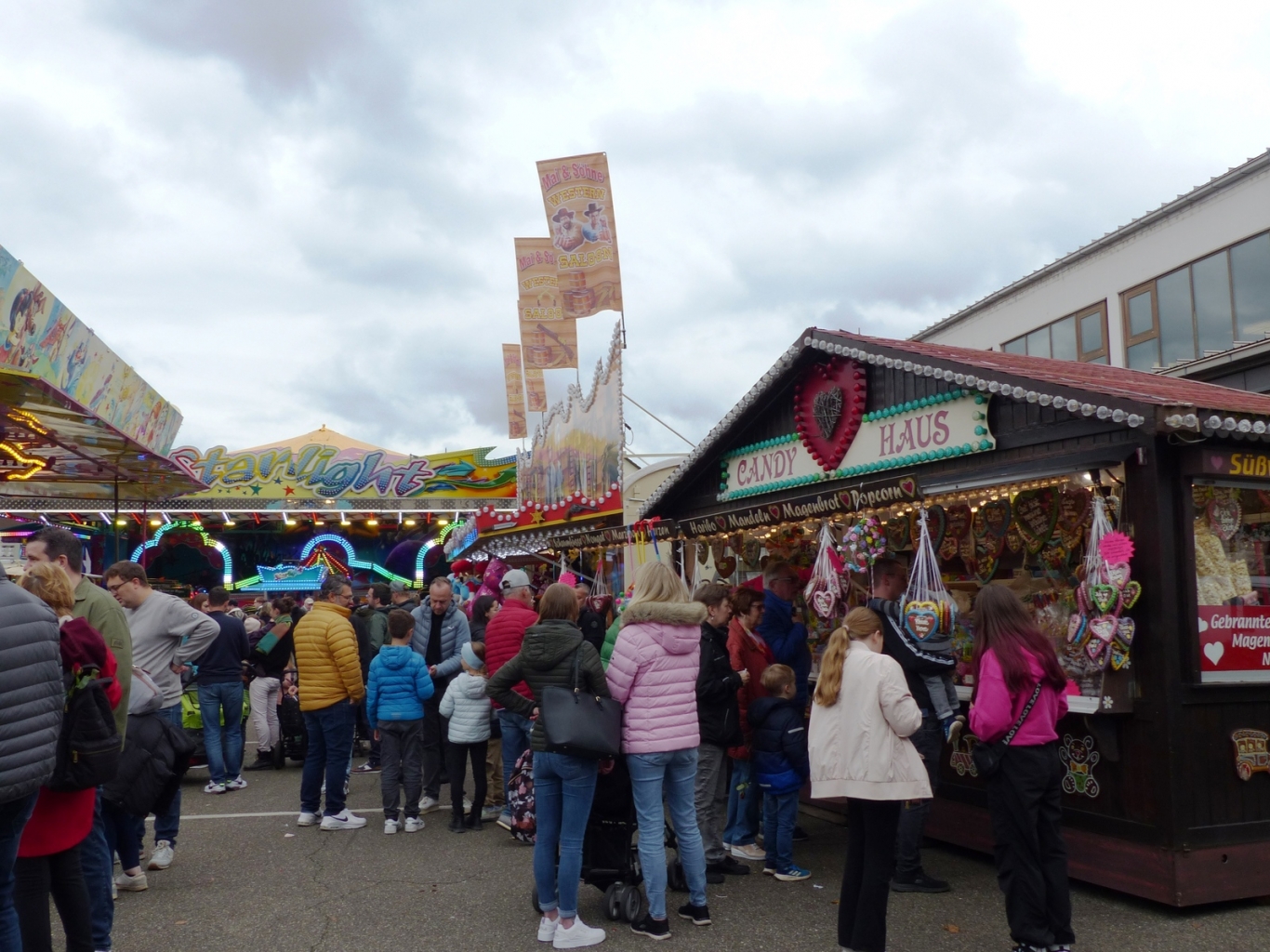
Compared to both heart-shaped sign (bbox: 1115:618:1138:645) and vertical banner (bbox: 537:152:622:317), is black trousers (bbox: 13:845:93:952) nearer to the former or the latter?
heart-shaped sign (bbox: 1115:618:1138:645)

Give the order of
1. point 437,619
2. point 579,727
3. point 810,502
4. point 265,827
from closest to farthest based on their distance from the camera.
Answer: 1. point 579,727
2. point 810,502
3. point 265,827
4. point 437,619

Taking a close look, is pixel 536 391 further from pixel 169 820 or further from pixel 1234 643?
pixel 1234 643

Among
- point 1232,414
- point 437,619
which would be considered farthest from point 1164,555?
point 437,619

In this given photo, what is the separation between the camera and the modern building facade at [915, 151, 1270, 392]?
16.5 metres

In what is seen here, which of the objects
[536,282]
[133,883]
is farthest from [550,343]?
[133,883]

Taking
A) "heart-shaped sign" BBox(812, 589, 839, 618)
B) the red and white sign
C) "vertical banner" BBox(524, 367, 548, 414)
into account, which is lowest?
the red and white sign

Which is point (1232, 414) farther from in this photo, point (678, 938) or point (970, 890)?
point (678, 938)

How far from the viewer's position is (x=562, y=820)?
17.4 feet

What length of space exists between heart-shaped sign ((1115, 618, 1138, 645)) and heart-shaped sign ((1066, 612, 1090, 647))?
0.21 meters

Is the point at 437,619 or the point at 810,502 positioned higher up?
the point at 810,502

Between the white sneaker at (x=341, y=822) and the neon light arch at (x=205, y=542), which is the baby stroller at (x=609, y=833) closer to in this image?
the white sneaker at (x=341, y=822)

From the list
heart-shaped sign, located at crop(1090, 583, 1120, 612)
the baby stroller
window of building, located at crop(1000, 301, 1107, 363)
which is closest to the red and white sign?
heart-shaped sign, located at crop(1090, 583, 1120, 612)

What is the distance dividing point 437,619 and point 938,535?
13.8ft

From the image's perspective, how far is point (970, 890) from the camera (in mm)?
5988
